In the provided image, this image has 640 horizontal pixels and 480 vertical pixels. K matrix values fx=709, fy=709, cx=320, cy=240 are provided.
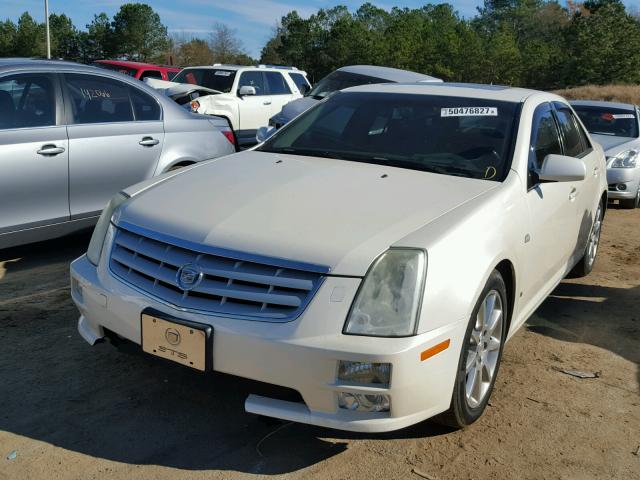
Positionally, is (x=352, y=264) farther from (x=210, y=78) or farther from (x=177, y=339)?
(x=210, y=78)

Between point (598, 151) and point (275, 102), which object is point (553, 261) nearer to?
point (598, 151)

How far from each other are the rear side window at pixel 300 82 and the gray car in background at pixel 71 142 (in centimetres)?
950

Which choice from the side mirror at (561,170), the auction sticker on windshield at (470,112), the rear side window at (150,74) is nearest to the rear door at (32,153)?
the auction sticker on windshield at (470,112)

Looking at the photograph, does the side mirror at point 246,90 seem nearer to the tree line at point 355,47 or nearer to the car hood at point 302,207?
the car hood at point 302,207

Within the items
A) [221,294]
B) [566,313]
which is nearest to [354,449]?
[221,294]

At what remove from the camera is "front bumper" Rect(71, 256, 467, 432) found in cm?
267

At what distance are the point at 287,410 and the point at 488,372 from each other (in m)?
1.12

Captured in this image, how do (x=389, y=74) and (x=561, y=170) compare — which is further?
(x=389, y=74)

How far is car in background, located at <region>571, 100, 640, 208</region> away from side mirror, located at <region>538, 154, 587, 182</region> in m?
6.05

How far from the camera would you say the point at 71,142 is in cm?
545

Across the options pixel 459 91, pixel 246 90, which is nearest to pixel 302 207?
pixel 459 91

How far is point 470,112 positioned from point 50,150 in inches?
122

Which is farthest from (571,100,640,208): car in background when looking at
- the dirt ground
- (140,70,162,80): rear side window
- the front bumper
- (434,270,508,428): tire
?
(140,70,162,80): rear side window

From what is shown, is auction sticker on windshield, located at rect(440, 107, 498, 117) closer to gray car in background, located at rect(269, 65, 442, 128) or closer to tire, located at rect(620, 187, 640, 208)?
tire, located at rect(620, 187, 640, 208)
